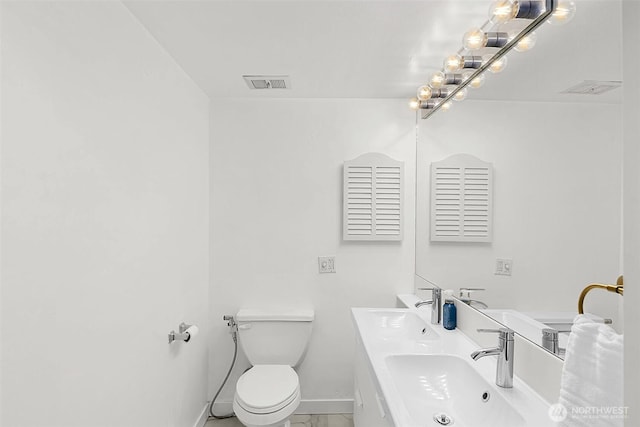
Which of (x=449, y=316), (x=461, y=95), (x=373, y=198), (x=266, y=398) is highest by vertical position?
(x=461, y=95)

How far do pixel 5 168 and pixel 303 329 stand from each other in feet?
6.18

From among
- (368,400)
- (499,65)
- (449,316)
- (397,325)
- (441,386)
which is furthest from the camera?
(397,325)

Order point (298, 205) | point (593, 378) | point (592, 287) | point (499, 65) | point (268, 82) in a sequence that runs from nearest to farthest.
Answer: point (593, 378) → point (592, 287) → point (499, 65) → point (268, 82) → point (298, 205)

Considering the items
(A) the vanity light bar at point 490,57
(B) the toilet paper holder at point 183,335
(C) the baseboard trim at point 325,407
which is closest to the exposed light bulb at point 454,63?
(A) the vanity light bar at point 490,57

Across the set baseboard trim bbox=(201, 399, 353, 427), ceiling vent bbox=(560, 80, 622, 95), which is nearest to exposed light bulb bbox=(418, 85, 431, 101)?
ceiling vent bbox=(560, 80, 622, 95)

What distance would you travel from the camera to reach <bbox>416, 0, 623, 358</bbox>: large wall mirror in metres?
0.97

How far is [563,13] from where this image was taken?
117 cm

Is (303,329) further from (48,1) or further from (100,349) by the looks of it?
(48,1)

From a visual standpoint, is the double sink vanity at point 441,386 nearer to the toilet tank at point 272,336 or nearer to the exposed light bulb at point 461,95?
the toilet tank at point 272,336

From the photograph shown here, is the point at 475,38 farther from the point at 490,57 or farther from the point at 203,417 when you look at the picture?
the point at 203,417

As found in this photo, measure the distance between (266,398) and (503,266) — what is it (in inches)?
54.1

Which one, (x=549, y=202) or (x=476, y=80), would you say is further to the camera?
(x=476, y=80)

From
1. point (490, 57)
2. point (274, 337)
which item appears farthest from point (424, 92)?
point (274, 337)

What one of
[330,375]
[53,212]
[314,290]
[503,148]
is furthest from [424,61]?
[330,375]
